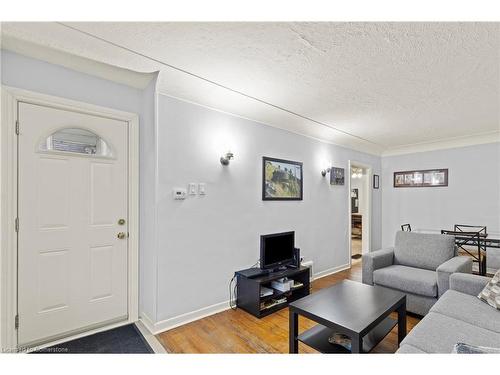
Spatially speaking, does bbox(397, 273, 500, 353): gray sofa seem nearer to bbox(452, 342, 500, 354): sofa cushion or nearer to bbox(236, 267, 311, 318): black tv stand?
bbox(452, 342, 500, 354): sofa cushion

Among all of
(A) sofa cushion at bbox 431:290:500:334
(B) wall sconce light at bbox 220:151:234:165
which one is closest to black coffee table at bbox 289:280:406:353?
(A) sofa cushion at bbox 431:290:500:334

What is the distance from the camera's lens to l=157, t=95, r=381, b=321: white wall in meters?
2.39

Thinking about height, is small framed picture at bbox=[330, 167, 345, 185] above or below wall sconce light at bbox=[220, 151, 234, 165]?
below

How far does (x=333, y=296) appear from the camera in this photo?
2.08 metres

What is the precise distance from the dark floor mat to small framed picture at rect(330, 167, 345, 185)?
3.49m

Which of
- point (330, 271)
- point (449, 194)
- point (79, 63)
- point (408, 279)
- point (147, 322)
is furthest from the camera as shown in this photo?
point (449, 194)

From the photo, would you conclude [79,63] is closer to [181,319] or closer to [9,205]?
[9,205]

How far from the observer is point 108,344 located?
2.07 m

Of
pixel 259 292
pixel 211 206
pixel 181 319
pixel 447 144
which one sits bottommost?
pixel 181 319

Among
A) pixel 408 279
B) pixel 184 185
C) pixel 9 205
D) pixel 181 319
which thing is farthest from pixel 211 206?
pixel 408 279

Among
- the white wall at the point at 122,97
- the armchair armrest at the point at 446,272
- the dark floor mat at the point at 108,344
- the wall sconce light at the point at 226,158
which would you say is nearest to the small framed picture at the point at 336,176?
the armchair armrest at the point at 446,272

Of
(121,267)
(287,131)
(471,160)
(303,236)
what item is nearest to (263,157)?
(287,131)

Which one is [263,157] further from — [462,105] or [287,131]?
[462,105]

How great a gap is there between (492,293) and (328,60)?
7.11ft
